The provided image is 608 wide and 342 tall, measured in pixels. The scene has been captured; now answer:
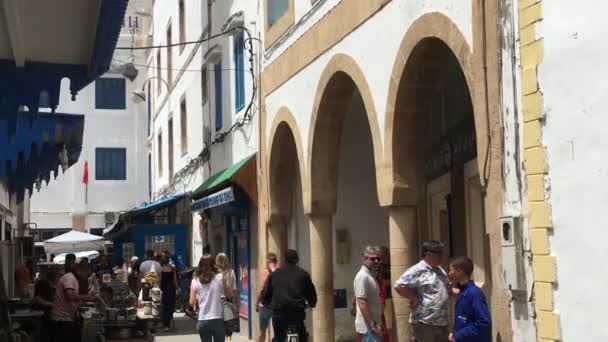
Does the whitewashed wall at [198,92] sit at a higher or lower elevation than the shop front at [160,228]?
higher

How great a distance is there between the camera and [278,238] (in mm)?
14086

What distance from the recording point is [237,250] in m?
17.2

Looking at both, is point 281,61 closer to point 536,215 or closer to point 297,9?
point 297,9

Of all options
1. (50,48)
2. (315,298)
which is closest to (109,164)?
(315,298)

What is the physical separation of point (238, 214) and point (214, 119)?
3.04 metres

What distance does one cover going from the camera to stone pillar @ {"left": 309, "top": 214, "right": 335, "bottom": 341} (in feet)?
38.3

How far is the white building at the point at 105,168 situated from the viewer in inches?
1543

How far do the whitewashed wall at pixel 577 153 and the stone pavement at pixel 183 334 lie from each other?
10553 millimetres

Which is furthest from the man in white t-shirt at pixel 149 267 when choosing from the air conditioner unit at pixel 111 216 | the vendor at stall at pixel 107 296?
the air conditioner unit at pixel 111 216

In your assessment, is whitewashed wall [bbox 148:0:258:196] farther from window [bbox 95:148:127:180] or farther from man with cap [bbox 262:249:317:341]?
window [bbox 95:148:127:180]

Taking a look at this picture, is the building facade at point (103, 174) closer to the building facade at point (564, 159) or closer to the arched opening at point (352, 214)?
the arched opening at point (352, 214)

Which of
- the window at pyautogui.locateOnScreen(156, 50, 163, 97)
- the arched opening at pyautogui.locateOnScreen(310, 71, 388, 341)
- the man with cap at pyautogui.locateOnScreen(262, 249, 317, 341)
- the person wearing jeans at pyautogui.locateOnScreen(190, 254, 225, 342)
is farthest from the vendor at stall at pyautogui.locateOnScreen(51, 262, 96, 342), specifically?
the window at pyautogui.locateOnScreen(156, 50, 163, 97)

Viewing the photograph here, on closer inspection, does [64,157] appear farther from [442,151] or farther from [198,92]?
[198,92]

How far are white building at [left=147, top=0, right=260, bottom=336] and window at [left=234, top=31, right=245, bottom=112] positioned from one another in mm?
19
